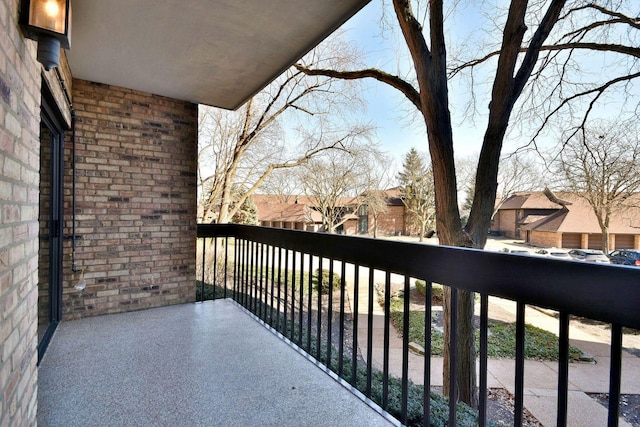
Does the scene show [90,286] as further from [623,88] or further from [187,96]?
[623,88]

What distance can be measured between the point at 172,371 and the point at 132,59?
2.60 m

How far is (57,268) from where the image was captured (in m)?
3.25

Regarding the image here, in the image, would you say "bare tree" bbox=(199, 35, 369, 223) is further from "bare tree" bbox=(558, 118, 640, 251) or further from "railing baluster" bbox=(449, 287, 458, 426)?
"railing baluster" bbox=(449, 287, 458, 426)

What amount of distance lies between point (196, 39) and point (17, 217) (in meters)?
1.89

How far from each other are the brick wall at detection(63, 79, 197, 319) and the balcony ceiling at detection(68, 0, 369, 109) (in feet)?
1.26

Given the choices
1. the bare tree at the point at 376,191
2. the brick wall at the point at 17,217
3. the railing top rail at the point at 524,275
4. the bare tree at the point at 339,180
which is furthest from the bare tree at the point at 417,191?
the brick wall at the point at 17,217

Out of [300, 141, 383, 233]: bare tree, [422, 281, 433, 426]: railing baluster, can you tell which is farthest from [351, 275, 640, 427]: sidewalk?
[300, 141, 383, 233]: bare tree

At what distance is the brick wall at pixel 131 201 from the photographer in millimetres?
3449

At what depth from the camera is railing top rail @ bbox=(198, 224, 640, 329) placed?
3.26ft

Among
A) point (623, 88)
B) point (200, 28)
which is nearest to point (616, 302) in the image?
point (200, 28)

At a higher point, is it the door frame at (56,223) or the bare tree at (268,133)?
the bare tree at (268,133)

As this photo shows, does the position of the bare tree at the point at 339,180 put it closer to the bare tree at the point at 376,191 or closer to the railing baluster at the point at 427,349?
the bare tree at the point at 376,191

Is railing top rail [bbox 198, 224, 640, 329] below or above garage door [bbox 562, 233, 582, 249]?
above

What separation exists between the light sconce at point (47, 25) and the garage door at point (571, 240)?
16178mm
